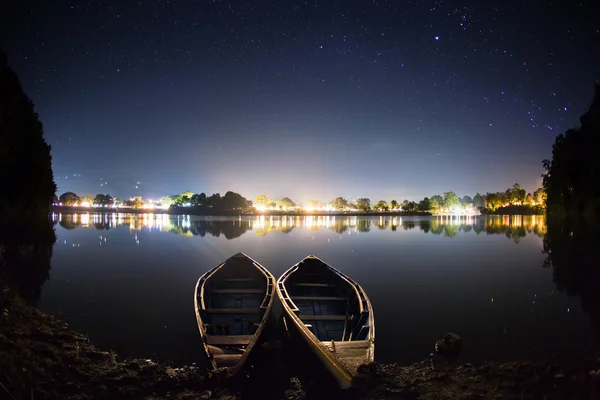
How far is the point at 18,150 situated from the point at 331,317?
57.9 meters

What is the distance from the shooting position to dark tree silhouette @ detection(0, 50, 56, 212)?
4725 centimetres

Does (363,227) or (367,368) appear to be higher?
(367,368)

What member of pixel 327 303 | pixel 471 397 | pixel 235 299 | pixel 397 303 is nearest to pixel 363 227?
pixel 397 303

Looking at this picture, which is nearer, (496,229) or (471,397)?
(471,397)

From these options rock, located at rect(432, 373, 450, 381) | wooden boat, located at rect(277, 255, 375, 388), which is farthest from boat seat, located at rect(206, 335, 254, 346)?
rock, located at rect(432, 373, 450, 381)

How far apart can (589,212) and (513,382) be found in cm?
7017

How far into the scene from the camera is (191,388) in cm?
724

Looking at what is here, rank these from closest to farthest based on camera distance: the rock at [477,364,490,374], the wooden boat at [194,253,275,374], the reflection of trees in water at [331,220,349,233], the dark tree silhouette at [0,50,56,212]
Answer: the wooden boat at [194,253,275,374]
the rock at [477,364,490,374]
the dark tree silhouette at [0,50,56,212]
the reflection of trees in water at [331,220,349,233]

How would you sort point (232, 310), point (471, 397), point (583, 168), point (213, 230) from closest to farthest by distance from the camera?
1. point (471, 397)
2. point (232, 310)
3. point (583, 168)
4. point (213, 230)

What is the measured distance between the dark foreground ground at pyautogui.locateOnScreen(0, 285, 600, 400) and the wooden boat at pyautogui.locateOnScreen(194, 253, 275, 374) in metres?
0.54

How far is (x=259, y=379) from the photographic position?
775 centimetres

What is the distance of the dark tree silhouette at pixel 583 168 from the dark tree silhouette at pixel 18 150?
8230 centimetres

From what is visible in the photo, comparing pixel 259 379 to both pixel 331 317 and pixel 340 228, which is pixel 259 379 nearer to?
pixel 331 317

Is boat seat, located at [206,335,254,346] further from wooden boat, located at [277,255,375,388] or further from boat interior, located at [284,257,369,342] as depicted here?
boat interior, located at [284,257,369,342]
